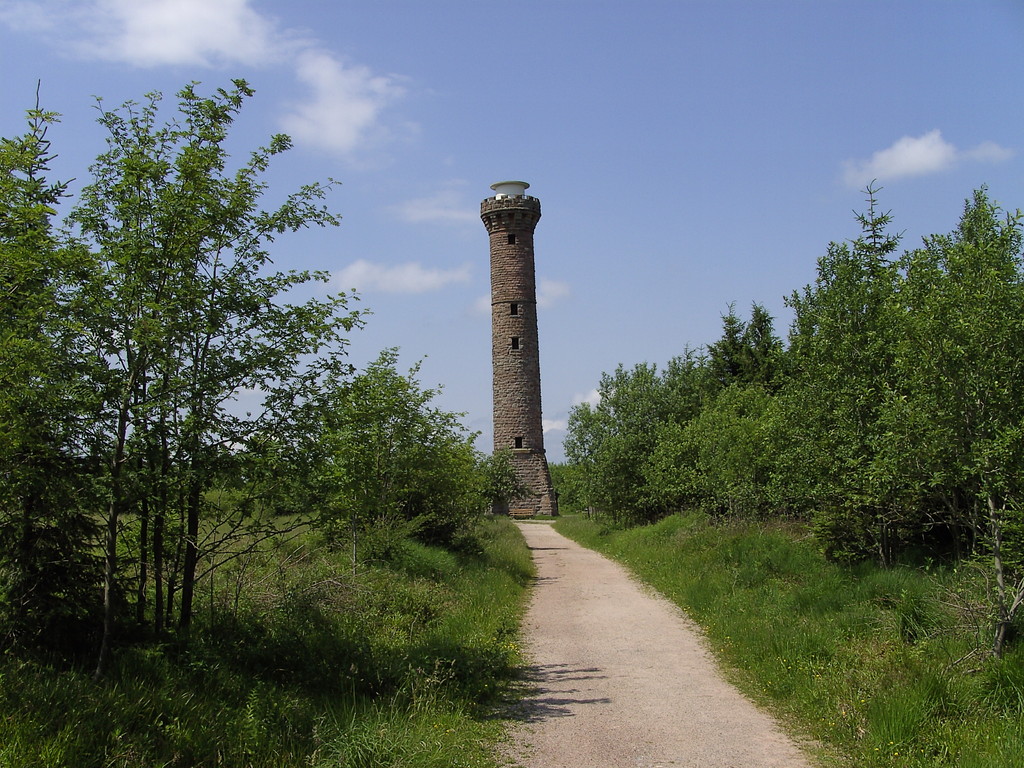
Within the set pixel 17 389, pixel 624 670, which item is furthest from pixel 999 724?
pixel 17 389

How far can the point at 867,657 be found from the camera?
8.08m

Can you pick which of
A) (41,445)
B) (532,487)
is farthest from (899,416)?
(532,487)

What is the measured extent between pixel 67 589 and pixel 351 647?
2976mm

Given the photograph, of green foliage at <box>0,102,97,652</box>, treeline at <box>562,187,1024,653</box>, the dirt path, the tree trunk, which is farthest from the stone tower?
green foliage at <box>0,102,97,652</box>

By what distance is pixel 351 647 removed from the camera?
833cm

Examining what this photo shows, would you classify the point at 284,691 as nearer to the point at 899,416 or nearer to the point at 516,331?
the point at 899,416

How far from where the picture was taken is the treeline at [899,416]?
7.82 metres

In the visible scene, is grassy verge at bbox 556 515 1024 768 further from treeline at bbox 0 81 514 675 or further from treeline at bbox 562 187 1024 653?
treeline at bbox 0 81 514 675

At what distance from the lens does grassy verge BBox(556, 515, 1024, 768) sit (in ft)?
20.5

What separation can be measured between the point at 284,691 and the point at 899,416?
6.74m

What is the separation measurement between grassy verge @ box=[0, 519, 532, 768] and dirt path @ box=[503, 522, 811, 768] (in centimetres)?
54

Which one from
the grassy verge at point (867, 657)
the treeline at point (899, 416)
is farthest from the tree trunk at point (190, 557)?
the treeline at point (899, 416)

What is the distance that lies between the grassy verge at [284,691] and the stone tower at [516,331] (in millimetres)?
26199

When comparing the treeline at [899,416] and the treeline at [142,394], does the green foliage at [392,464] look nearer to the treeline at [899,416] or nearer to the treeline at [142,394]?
the treeline at [142,394]
